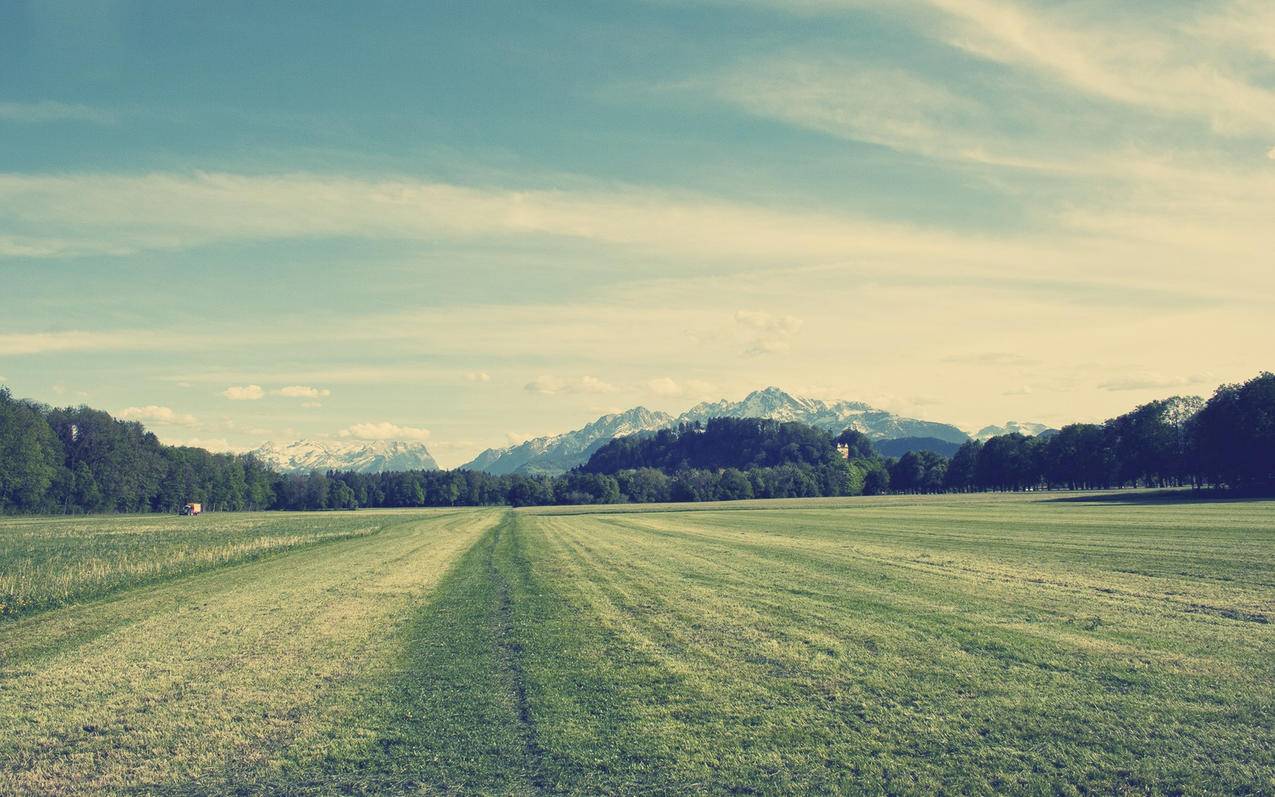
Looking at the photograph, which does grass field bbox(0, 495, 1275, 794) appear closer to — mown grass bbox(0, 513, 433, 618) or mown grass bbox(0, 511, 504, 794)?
mown grass bbox(0, 511, 504, 794)

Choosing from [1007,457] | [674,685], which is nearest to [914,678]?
[674,685]

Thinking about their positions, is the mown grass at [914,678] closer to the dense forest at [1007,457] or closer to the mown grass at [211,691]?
the mown grass at [211,691]

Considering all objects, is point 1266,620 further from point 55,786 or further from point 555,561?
point 555,561

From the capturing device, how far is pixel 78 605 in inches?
977

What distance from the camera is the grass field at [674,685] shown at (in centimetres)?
893

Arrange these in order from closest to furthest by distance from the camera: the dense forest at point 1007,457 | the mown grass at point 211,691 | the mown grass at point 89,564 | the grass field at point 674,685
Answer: the grass field at point 674,685 → the mown grass at point 211,691 → the mown grass at point 89,564 → the dense forest at point 1007,457

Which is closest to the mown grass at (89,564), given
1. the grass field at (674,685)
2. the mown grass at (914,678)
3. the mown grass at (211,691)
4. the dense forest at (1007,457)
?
the grass field at (674,685)

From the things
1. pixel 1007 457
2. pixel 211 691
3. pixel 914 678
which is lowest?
pixel 211 691

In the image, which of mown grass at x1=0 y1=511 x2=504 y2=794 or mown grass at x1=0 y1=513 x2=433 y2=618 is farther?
mown grass at x1=0 y1=513 x2=433 y2=618

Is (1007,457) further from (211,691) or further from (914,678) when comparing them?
(211,691)

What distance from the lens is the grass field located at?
8.93 m

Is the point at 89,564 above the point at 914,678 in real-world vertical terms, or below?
below

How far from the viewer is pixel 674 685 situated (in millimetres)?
12508

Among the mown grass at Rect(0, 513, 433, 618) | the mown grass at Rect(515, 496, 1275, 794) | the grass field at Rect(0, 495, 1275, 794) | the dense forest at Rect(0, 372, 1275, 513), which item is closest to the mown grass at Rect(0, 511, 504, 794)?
the grass field at Rect(0, 495, 1275, 794)
